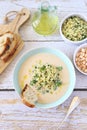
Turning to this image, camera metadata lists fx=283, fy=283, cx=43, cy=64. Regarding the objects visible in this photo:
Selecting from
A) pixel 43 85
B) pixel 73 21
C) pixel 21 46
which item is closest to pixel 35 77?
pixel 43 85

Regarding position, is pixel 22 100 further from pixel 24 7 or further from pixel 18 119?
pixel 24 7

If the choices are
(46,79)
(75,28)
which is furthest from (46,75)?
(75,28)

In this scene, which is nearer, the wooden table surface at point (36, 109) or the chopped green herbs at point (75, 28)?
the wooden table surface at point (36, 109)

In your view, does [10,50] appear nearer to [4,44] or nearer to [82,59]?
[4,44]

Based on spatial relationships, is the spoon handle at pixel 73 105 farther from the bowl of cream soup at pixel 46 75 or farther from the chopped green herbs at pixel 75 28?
the chopped green herbs at pixel 75 28

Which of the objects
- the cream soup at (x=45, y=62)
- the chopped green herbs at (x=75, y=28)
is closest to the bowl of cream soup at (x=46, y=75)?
the cream soup at (x=45, y=62)
